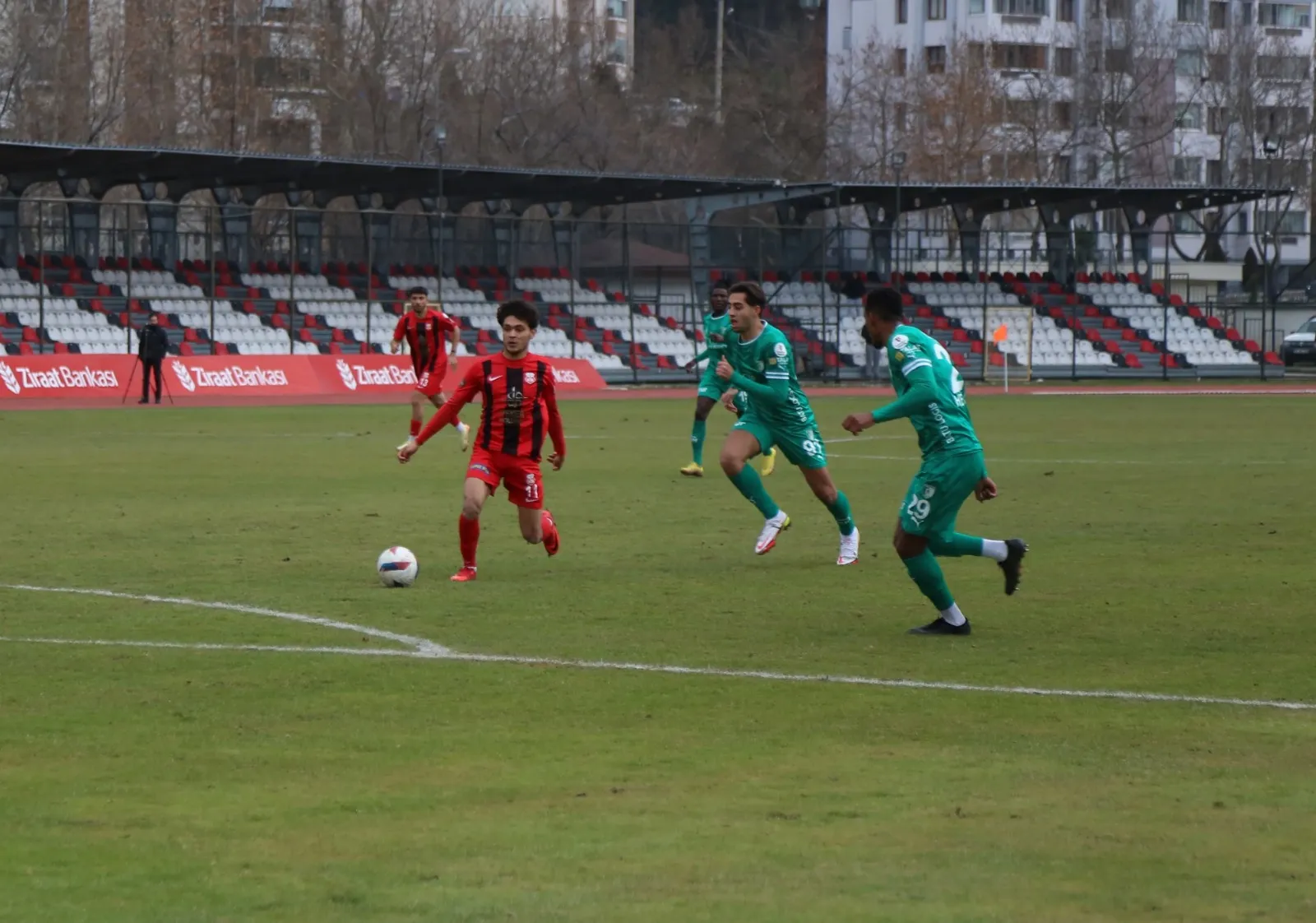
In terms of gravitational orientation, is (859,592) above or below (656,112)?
below

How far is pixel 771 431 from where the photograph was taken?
15.3 metres

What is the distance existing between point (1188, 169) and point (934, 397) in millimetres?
92597

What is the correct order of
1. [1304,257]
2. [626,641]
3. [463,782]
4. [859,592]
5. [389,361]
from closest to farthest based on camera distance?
[463,782] < [626,641] < [859,592] < [389,361] < [1304,257]

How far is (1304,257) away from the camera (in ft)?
332

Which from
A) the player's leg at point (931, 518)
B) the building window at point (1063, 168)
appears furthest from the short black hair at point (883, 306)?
the building window at point (1063, 168)

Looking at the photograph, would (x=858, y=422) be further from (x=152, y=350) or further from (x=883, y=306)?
(x=152, y=350)

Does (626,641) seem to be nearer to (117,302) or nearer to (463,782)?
(463,782)

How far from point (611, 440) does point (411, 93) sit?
39910 mm

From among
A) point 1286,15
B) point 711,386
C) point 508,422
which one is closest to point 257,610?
point 508,422

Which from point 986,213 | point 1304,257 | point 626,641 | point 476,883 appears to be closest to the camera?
point 476,883

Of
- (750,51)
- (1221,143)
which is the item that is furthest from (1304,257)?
(750,51)

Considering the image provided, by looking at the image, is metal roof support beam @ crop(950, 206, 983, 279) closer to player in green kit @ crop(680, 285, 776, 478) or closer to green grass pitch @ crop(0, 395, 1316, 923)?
player in green kit @ crop(680, 285, 776, 478)

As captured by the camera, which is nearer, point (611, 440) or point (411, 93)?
point (611, 440)

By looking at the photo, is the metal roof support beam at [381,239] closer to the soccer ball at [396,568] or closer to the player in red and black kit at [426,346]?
the player in red and black kit at [426,346]
